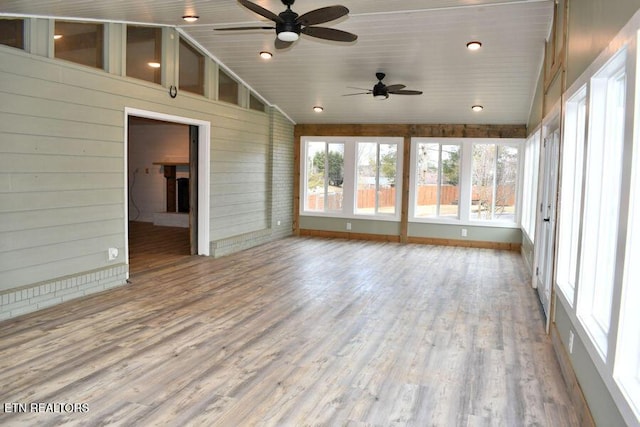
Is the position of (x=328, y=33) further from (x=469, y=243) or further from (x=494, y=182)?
(x=469, y=243)

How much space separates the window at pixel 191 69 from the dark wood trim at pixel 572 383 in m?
5.50

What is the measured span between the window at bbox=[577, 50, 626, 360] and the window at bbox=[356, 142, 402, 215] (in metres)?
6.53

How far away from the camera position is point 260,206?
29.1 ft

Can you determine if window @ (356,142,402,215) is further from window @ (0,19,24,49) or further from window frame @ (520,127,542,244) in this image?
window @ (0,19,24,49)

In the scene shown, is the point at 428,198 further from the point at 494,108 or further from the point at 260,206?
the point at 260,206

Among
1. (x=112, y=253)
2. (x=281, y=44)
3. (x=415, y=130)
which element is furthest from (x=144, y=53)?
(x=415, y=130)

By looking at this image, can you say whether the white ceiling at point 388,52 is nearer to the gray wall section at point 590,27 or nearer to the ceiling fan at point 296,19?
the ceiling fan at point 296,19

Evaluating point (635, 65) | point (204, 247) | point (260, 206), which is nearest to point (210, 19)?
point (204, 247)

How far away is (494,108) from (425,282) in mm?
3767

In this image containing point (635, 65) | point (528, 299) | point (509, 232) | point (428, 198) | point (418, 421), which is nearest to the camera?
point (635, 65)

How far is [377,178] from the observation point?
32.0 feet

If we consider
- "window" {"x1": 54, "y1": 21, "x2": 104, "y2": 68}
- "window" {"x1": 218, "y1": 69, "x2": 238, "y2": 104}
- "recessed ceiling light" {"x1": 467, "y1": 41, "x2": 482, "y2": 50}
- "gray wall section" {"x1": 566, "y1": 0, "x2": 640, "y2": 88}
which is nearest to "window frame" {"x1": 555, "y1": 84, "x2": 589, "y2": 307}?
"gray wall section" {"x1": 566, "y1": 0, "x2": 640, "y2": 88}

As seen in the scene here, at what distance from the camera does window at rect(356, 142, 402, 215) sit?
31.6ft

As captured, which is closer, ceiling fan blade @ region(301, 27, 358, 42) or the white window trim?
ceiling fan blade @ region(301, 27, 358, 42)
